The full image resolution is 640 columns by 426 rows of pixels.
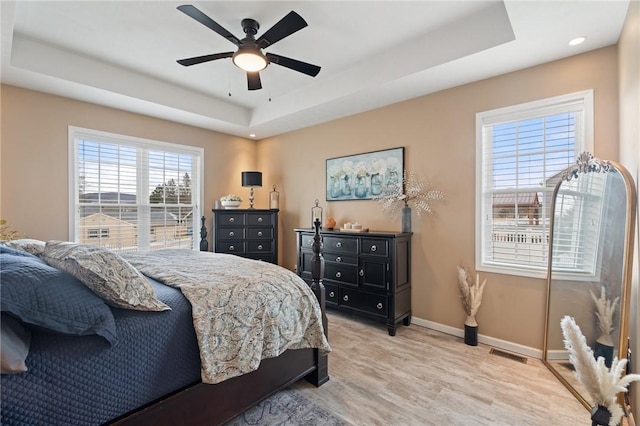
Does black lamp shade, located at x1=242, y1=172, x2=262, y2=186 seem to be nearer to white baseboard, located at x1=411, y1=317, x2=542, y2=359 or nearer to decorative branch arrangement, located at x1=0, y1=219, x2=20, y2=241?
decorative branch arrangement, located at x1=0, y1=219, x2=20, y2=241

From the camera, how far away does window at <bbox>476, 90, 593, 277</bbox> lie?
2584 mm

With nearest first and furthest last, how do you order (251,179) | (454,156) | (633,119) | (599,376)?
(599,376), (633,119), (454,156), (251,179)

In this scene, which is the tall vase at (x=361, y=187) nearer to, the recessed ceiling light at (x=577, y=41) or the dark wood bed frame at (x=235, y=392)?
the dark wood bed frame at (x=235, y=392)

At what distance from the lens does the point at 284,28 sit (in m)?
2.19

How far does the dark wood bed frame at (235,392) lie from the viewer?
1435mm

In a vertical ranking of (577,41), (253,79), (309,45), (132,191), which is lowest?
(132,191)

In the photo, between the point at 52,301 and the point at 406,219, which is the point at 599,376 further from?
the point at 52,301

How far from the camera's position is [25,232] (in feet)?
10.5

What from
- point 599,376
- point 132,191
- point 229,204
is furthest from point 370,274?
point 132,191

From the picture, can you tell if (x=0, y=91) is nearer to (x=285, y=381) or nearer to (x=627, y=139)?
(x=285, y=381)

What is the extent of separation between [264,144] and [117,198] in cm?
247

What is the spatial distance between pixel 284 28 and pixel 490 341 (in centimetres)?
336

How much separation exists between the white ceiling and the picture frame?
658 mm

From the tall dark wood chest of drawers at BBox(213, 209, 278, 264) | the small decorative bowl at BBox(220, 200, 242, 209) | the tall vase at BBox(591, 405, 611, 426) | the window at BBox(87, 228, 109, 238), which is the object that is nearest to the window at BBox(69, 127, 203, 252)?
the window at BBox(87, 228, 109, 238)
